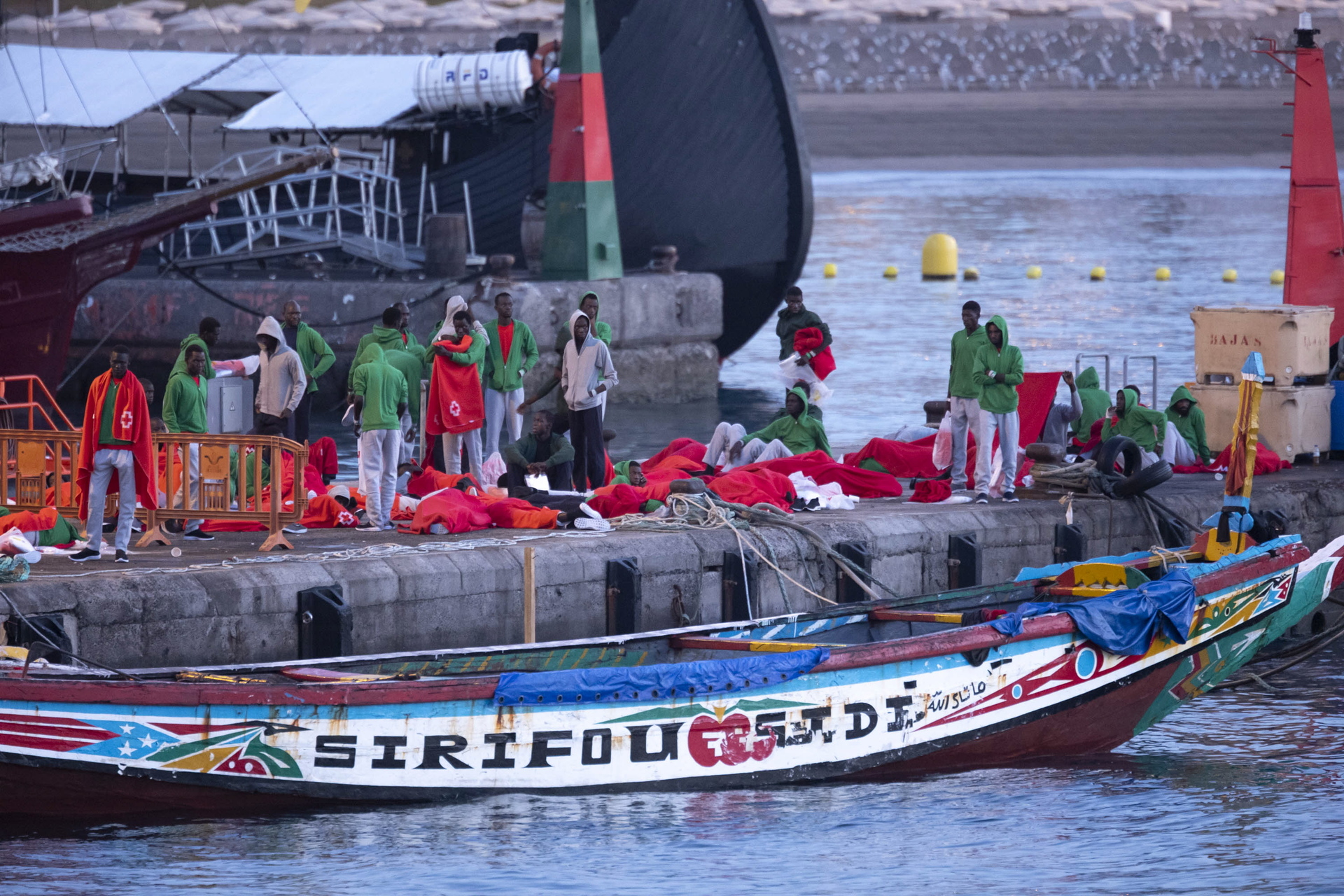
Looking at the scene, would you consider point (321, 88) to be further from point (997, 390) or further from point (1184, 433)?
point (997, 390)

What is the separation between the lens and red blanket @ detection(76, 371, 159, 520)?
1266 cm

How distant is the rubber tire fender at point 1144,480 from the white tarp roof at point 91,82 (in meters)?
17.0

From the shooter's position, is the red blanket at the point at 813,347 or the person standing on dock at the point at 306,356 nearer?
the person standing on dock at the point at 306,356

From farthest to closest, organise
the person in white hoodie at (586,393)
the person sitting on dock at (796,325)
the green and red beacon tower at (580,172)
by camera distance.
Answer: the green and red beacon tower at (580,172) < the person sitting on dock at (796,325) < the person in white hoodie at (586,393)

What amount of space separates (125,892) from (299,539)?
421 centimetres

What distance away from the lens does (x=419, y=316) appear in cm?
2491

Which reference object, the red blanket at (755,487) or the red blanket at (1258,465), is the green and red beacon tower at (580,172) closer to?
the red blanket at (1258,465)

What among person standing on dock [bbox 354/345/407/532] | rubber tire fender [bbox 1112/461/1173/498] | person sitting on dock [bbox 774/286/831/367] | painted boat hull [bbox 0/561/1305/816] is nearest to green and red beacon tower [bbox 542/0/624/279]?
person sitting on dock [bbox 774/286/831/367]

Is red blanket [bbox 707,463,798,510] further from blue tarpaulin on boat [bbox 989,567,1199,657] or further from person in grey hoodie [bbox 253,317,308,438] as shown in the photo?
person in grey hoodie [bbox 253,317,308,438]

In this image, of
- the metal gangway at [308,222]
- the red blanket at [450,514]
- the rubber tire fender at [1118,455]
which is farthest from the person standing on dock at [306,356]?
the metal gangway at [308,222]

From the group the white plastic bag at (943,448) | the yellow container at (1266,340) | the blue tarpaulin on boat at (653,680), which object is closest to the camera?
the blue tarpaulin on boat at (653,680)

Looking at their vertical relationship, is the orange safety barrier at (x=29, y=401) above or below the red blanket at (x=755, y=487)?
above

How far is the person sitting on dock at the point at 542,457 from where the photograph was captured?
15.4 m

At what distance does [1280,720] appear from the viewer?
14125mm
